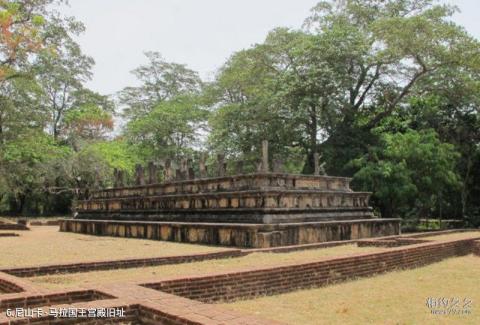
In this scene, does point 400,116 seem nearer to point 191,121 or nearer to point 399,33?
point 399,33

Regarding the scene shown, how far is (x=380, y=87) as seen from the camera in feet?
Result: 80.5

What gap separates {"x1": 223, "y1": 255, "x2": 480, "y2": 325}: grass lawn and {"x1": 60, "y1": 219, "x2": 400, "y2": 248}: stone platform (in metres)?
4.26

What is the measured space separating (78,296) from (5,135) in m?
26.1

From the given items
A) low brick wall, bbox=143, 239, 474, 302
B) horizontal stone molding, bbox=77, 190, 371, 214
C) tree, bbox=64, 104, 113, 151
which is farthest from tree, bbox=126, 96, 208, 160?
low brick wall, bbox=143, 239, 474, 302

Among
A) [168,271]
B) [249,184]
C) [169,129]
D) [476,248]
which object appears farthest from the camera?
[169,129]

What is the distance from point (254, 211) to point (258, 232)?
4.78 ft

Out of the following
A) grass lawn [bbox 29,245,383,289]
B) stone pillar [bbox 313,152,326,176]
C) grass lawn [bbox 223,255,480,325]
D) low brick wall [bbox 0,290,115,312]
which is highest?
stone pillar [bbox 313,152,326,176]

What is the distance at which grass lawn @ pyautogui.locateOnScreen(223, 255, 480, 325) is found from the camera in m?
5.13

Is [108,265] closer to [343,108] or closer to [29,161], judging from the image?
[343,108]

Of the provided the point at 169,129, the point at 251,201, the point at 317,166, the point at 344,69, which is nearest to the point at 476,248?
the point at 251,201

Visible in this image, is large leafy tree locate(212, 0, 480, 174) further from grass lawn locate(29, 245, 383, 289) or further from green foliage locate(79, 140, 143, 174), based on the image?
grass lawn locate(29, 245, 383, 289)

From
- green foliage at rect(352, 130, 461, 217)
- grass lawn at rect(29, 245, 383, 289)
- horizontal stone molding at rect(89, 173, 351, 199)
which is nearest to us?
grass lawn at rect(29, 245, 383, 289)

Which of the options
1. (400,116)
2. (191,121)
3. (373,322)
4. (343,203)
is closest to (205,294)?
(373,322)

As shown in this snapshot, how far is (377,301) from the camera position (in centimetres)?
595
